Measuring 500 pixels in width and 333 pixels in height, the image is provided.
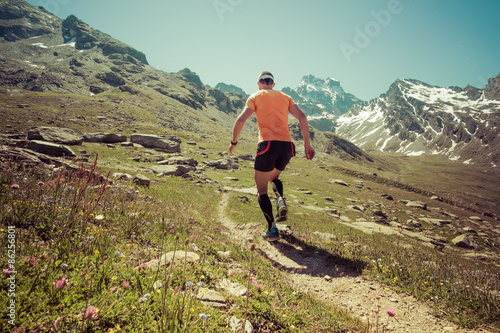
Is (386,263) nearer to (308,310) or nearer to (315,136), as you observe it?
(308,310)

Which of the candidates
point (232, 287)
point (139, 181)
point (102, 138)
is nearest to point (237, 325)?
point (232, 287)

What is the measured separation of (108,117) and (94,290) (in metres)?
57.9

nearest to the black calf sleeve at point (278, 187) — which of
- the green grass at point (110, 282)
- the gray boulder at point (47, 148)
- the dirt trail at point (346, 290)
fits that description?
the dirt trail at point (346, 290)

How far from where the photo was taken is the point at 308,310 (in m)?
3.27

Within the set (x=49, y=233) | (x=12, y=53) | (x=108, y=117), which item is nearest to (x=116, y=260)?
(x=49, y=233)

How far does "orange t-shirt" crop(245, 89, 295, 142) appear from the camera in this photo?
5910mm

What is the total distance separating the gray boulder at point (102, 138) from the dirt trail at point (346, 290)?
105ft

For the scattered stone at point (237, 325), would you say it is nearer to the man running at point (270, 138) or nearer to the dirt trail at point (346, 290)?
the dirt trail at point (346, 290)

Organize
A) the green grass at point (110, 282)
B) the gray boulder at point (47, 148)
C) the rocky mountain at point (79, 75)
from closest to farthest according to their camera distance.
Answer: the green grass at point (110, 282) → the gray boulder at point (47, 148) → the rocky mountain at point (79, 75)

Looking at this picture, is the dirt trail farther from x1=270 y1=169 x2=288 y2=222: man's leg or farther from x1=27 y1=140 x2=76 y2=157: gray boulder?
x1=27 y1=140 x2=76 y2=157: gray boulder

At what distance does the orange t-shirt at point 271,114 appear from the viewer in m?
5.91

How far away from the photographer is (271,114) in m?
5.93

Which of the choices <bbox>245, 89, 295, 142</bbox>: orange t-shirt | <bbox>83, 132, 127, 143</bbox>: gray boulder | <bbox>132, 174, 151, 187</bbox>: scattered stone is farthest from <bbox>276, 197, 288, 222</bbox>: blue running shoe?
<bbox>83, 132, 127, 143</bbox>: gray boulder

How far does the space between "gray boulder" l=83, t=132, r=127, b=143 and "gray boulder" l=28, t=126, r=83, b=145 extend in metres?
3.46
